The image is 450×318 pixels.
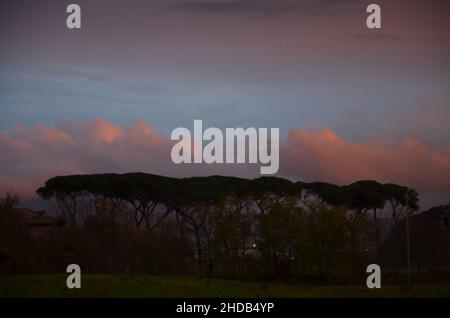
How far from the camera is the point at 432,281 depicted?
25.4 m

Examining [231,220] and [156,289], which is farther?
[231,220]

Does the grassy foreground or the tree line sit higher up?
the tree line

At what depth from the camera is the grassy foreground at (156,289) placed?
58.1 ft

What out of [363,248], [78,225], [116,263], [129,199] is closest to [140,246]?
[116,263]

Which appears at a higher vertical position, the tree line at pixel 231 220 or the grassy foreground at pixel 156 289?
the tree line at pixel 231 220

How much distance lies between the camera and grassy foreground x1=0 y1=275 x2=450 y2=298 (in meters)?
17.7

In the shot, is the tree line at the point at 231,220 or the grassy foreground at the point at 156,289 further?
the tree line at the point at 231,220

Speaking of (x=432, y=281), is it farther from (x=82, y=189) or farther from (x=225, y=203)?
(x=82, y=189)

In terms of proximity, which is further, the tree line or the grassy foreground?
the tree line

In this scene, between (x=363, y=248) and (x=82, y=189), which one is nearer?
(x=363, y=248)

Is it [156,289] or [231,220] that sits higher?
[231,220]

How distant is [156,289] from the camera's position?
60.3 ft

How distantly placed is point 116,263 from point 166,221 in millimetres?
4186
